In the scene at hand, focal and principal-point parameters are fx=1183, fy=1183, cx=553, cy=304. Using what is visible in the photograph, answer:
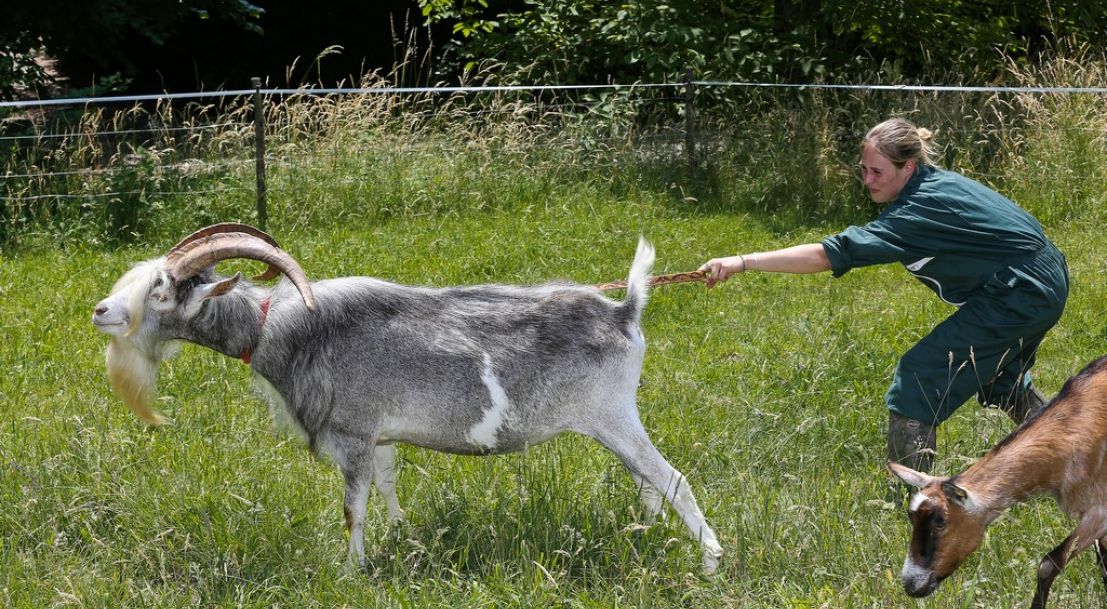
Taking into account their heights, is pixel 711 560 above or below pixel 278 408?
below

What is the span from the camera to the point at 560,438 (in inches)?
221

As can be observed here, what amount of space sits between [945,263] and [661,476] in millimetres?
1441

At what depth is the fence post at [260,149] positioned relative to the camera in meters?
10.5

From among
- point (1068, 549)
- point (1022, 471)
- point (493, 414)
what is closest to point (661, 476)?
point (493, 414)

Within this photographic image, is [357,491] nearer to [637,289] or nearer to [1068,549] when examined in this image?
[637,289]

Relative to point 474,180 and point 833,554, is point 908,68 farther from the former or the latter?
point 833,554

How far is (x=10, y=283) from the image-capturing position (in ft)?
28.1

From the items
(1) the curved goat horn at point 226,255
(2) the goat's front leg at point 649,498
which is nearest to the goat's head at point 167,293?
(1) the curved goat horn at point 226,255

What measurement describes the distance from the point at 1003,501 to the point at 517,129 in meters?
8.31

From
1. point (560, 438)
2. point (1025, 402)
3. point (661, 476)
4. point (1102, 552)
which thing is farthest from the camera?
point (560, 438)

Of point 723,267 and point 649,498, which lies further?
point 723,267

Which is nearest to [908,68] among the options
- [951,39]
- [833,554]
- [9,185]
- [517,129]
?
[951,39]

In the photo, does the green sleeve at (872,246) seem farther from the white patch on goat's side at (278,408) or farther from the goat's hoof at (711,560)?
the white patch on goat's side at (278,408)

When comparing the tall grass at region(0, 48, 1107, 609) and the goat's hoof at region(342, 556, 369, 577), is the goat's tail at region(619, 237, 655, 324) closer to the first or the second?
the tall grass at region(0, 48, 1107, 609)
